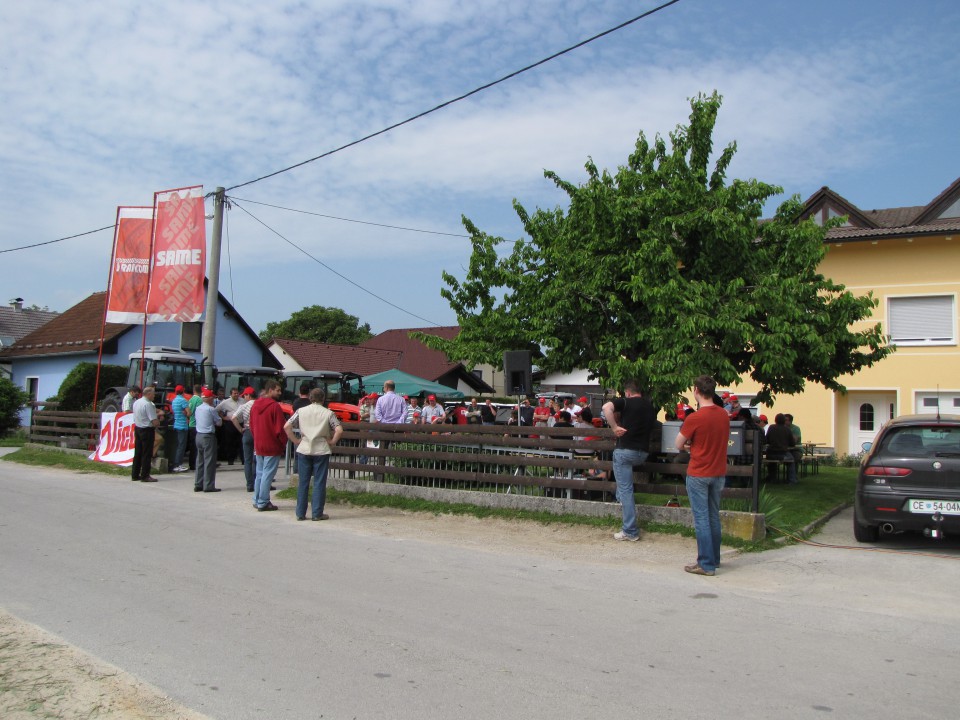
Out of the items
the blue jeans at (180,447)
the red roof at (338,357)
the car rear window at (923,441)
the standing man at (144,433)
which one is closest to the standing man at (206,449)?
the standing man at (144,433)

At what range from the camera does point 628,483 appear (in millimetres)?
9250

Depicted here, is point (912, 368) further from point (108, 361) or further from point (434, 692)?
point (108, 361)

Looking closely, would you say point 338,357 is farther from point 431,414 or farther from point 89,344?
point 431,414

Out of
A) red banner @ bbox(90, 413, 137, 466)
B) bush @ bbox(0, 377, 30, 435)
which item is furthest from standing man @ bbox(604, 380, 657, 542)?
bush @ bbox(0, 377, 30, 435)

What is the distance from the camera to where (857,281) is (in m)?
24.0

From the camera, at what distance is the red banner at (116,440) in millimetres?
17375

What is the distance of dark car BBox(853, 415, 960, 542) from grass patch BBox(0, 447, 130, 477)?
13.5 metres

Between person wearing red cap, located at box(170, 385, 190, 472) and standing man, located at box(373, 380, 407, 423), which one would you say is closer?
standing man, located at box(373, 380, 407, 423)

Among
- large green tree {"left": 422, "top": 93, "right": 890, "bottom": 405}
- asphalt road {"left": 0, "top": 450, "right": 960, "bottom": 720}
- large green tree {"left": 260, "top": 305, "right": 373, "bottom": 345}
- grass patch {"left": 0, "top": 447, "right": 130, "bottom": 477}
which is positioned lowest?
asphalt road {"left": 0, "top": 450, "right": 960, "bottom": 720}

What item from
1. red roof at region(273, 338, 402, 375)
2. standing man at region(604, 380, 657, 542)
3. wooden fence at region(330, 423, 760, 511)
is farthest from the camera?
red roof at region(273, 338, 402, 375)

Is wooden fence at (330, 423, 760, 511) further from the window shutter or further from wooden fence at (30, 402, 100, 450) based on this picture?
the window shutter

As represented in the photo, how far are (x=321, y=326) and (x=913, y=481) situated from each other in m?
64.0

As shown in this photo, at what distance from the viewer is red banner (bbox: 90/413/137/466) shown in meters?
17.4

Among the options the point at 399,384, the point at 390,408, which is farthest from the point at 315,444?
the point at 399,384
